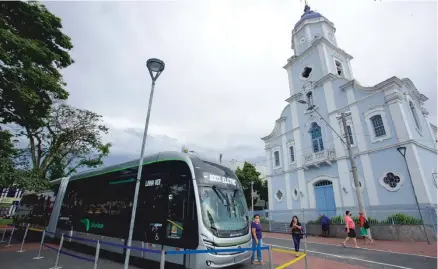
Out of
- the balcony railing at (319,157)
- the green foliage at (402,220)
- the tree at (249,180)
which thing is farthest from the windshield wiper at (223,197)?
the tree at (249,180)

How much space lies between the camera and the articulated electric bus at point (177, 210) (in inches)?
246

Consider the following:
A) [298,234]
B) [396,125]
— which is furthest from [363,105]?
[298,234]

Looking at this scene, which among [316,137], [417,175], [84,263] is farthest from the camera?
[316,137]

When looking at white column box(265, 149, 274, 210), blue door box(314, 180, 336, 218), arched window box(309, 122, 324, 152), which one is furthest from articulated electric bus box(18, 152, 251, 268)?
white column box(265, 149, 274, 210)

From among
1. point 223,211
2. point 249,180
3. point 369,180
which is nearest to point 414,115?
point 369,180

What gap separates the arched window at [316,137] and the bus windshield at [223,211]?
15.7 meters

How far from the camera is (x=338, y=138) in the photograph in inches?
755

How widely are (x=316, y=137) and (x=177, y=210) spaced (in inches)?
713

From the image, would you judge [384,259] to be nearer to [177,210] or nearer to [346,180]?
[177,210]

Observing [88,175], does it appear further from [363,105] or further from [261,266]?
[363,105]

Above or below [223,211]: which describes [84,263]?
below

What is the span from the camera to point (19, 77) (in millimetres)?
9234

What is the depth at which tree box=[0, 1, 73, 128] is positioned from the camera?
→ 28.6 ft

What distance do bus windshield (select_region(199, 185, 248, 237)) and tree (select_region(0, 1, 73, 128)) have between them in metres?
8.63
